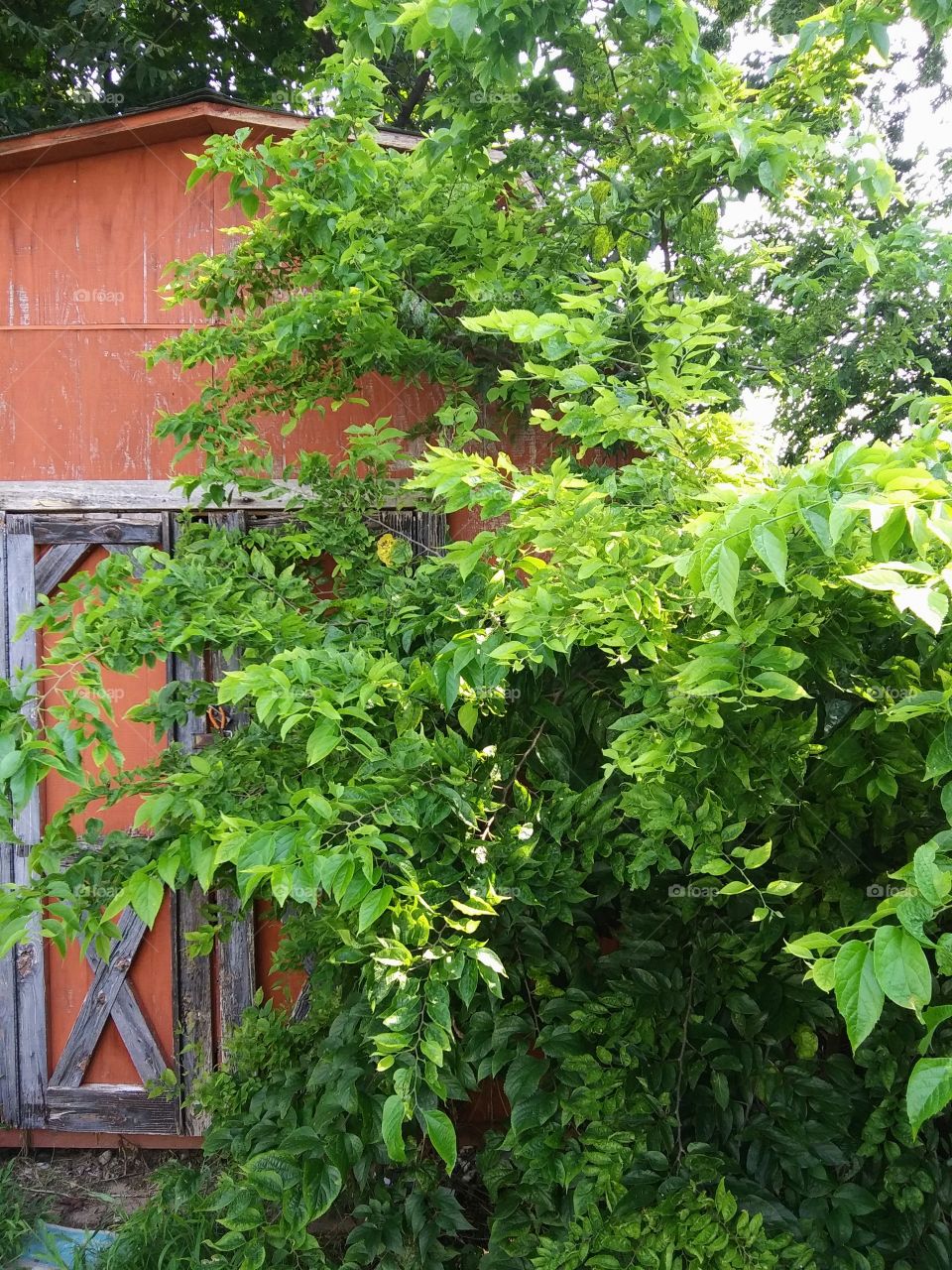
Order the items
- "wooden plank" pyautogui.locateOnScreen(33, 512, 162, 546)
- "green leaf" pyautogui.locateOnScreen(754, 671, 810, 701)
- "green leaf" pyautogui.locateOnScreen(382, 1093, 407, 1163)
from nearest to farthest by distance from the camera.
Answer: "green leaf" pyautogui.locateOnScreen(754, 671, 810, 701), "green leaf" pyautogui.locateOnScreen(382, 1093, 407, 1163), "wooden plank" pyautogui.locateOnScreen(33, 512, 162, 546)

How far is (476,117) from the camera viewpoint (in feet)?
8.20

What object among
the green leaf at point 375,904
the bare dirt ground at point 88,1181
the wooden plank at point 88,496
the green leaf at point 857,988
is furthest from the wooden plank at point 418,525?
the bare dirt ground at point 88,1181

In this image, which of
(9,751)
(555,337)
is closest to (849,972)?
(555,337)

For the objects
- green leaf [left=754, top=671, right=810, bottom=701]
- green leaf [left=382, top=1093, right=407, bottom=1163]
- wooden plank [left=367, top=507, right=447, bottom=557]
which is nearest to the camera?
green leaf [left=754, top=671, right=810, bottom=701]

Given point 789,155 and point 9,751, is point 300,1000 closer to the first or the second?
point 9,751

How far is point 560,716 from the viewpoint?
2.27 m

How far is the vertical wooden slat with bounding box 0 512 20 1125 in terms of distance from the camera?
11.8ft

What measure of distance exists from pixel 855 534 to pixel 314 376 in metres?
2.27

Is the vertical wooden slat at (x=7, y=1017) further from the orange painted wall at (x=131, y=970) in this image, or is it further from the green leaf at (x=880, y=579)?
the green leaf at (x=880, y=579)

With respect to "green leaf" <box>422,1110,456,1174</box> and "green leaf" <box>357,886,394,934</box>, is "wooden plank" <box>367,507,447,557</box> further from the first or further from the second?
"green leaf" <box>422,1110,456,1174</box>

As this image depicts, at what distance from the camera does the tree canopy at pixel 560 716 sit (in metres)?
1.56

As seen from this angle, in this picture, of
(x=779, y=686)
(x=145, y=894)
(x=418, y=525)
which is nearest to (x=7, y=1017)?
(x=145, y=894)

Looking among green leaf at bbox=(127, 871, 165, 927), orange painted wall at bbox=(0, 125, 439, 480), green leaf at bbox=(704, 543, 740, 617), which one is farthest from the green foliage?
green leaf at bbox=(704, 543, 740, 617)

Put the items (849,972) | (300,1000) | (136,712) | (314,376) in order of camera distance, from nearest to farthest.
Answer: (849,972) → (136,712) → (314,376) → (300,1000)
